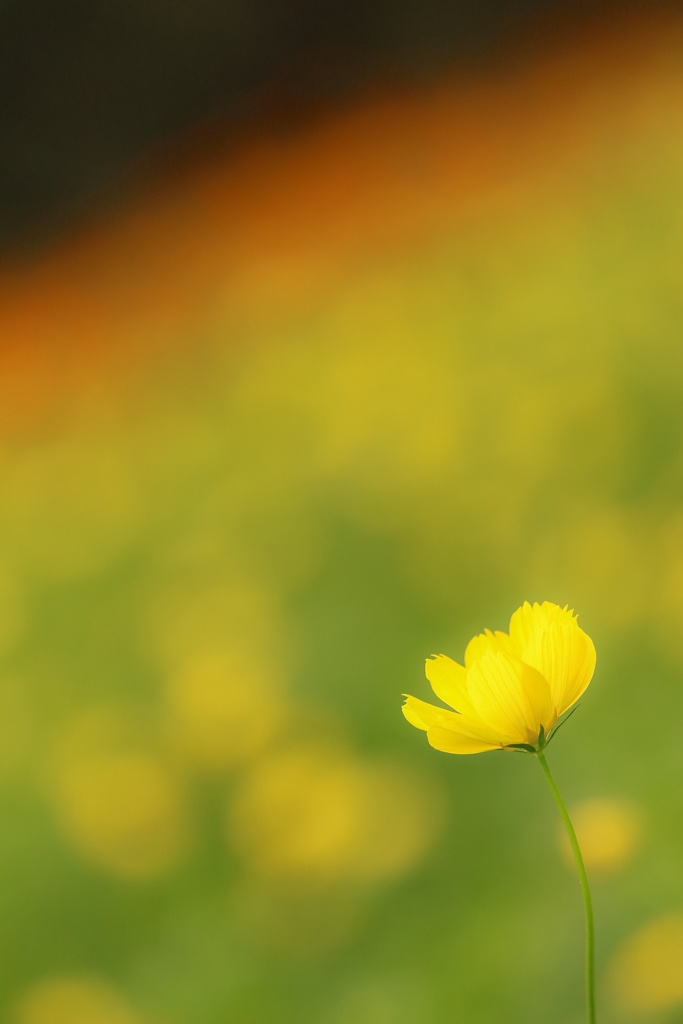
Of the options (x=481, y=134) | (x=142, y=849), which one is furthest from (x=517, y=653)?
(x=481, y=134)

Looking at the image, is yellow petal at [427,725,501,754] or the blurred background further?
the blurred background

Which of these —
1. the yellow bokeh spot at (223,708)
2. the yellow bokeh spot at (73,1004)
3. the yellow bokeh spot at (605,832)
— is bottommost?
the yellow bokeh spot at (73,1004)

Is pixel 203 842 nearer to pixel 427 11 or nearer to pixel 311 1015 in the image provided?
pixel 311 1015

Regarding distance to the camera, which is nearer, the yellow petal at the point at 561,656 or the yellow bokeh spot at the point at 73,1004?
the yellow petal at the point at 561,656

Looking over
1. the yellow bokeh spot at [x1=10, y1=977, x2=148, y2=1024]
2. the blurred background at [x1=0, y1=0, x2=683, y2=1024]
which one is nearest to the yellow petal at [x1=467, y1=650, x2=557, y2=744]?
the blurred background at [x1=0, y1=0, x2=683, y2=1024]

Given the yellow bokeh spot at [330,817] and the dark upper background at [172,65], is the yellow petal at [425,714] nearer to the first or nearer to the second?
the yellow bokeh spot at [330,817]

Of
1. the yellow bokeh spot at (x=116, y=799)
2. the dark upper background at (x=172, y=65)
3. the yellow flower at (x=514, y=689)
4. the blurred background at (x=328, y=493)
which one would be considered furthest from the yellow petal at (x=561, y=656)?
the dark upper background at (x=172, y=65)

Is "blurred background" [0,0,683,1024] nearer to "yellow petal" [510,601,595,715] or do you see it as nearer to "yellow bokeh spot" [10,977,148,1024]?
"yellow bokeh spot" [10,977,148,1024]

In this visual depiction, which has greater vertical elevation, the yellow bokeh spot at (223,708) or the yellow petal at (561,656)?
the yellow petal at (561,656)

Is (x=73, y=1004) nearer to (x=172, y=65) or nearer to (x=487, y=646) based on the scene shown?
(x=487, y=646)
